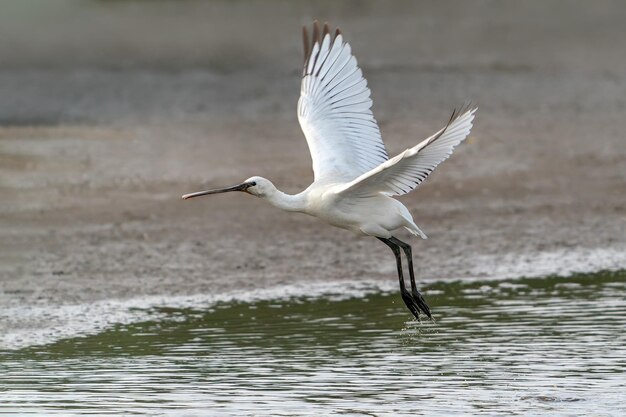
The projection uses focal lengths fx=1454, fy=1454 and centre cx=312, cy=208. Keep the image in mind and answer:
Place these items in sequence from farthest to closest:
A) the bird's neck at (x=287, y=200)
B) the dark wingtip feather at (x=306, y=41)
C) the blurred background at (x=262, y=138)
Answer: the blurred background at (x=262, y=138) → the dark wingtip feather at (x=306, y=41) → the bird's neck at (x=287, y=200)

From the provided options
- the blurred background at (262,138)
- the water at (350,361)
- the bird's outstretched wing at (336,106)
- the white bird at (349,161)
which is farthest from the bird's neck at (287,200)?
the blurred background at (262,138)

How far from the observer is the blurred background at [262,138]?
39.5 ft

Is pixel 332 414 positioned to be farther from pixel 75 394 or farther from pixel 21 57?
pixel 21 57

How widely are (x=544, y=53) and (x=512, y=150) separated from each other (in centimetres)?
647

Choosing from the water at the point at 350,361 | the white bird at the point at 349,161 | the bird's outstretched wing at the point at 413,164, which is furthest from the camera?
the white bird at the point at 349,161

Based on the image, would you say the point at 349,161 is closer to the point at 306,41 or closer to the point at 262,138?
the point at 306,41

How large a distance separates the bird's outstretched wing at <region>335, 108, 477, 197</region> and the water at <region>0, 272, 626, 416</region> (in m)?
0.96

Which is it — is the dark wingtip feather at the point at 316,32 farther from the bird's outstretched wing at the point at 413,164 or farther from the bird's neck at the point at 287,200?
the bird's outstretched wing at the point at 413,164

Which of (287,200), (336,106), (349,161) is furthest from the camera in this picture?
(336,106)

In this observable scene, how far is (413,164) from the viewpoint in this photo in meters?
8.55

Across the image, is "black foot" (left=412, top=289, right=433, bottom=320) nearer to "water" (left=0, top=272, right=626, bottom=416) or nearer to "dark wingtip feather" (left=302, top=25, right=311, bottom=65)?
"water" (left=0, top=272, right=626, bottom=416)

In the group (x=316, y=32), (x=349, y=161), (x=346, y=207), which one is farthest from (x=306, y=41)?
(x=346, y=207)

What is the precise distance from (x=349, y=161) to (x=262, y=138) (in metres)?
7.75

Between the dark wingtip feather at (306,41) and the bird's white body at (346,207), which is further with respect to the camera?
the dark wingtip feather at (306,41)
